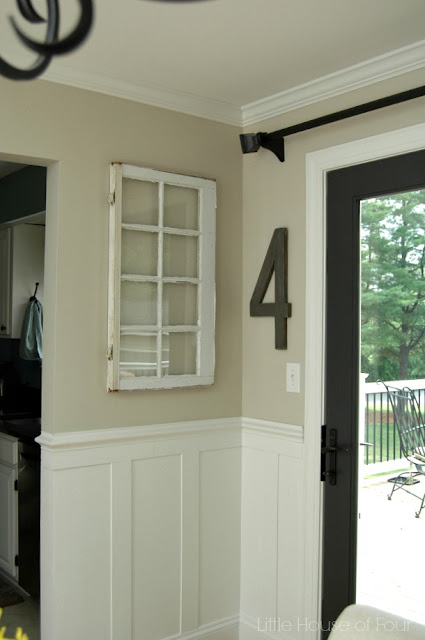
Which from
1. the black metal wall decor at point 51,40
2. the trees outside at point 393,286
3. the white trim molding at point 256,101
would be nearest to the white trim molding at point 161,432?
the trees outside at point 393,286

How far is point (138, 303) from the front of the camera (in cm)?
292

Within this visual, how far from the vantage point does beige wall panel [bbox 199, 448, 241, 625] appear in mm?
3141

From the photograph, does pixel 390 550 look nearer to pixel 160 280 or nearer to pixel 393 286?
pixel 393 286

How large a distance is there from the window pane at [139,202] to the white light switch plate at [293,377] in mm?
864

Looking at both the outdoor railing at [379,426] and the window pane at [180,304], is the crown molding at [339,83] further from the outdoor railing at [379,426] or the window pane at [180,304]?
the outdoor railing at [379,426]

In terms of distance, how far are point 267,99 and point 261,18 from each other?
80cm

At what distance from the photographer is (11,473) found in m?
3.84

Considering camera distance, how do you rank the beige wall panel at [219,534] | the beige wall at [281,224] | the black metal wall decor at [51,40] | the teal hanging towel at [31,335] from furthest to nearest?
the teal hanging towel at [31,335] < the beige wall panel at [219,534] < the beige wall at [281,224] < the black metal wall decor at [51,40]

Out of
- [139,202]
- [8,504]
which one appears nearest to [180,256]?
[139,202]

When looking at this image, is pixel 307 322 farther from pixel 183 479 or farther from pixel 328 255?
pixel 183 479

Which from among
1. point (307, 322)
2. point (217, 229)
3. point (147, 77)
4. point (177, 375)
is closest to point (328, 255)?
point (307, 322)

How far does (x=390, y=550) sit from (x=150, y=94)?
6.95 feet

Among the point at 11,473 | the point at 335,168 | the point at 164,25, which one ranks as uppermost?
the point at 164,25

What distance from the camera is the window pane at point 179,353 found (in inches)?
118
